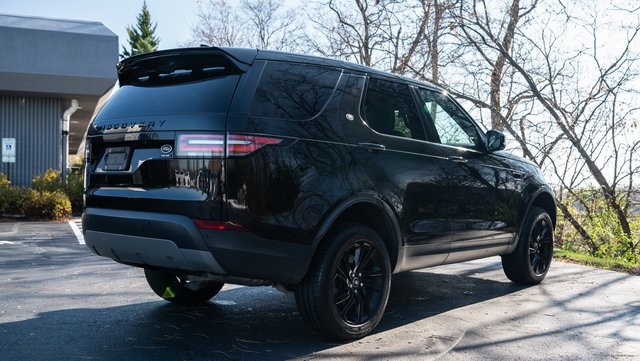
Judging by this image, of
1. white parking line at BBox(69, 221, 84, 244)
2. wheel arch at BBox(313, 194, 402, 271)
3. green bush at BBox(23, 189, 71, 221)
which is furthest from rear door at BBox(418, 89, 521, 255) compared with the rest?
green bush at BBox(23, 189, 71, 221)

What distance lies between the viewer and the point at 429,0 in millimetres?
14008

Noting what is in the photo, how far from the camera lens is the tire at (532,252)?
6430 millimetres

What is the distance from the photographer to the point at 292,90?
411 centimetres

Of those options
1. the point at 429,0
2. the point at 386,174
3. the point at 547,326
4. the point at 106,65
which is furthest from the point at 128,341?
the point at 106,65

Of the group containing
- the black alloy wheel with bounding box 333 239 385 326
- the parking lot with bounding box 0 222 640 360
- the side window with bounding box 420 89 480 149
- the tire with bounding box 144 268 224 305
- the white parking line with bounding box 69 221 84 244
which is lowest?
the white parking line with bounding box 69 221 84 244

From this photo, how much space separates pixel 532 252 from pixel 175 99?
173 inches

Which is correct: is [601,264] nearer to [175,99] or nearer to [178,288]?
[178,288]

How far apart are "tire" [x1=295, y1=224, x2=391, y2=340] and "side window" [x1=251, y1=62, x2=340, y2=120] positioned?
88cm

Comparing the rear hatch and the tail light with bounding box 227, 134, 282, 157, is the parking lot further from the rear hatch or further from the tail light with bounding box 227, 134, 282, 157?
the tail light with bounding box 227, 134, 282, 157

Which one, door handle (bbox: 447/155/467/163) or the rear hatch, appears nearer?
the rear hatch

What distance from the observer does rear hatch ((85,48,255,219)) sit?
3.71 m

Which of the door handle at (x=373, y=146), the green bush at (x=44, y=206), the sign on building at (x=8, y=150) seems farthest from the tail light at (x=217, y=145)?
the sign on building at (x=8, y=150)

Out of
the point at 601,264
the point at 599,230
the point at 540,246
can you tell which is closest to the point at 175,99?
the point at 540,246

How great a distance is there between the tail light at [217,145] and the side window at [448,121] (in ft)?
6.61
